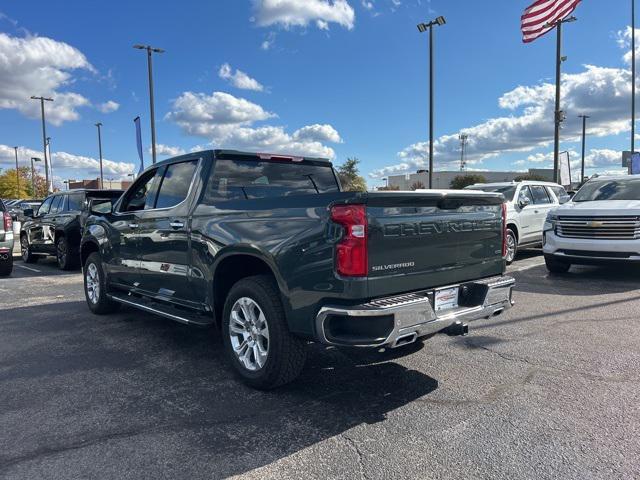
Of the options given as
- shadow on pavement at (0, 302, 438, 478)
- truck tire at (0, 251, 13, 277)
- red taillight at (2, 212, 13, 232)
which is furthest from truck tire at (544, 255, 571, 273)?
truck tire at (0, 251, 13, 277)

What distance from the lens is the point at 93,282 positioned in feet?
22.4

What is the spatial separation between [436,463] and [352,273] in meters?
1.21

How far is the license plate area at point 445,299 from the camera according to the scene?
3736 mm

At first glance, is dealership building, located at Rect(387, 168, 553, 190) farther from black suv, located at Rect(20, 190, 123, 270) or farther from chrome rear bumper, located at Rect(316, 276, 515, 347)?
chrome rear bumper, located at Rect(316, 276, 515, 347)

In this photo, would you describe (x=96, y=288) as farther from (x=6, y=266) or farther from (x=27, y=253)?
(x=27, y=253)

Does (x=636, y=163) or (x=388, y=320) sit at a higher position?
(x=636, y=163)

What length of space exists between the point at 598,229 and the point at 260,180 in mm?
6352

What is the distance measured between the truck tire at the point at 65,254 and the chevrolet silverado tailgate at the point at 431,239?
964 centimetres

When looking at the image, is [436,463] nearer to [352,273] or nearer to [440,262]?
[352,273]

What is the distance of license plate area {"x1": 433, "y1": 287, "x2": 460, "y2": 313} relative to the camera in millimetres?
3736

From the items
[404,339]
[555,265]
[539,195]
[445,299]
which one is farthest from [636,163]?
[404,339]

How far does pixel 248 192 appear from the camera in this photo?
4777 millimetres

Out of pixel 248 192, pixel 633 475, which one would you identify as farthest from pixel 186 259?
pixel 633 475

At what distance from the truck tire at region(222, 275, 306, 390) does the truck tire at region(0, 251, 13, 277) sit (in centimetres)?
823
